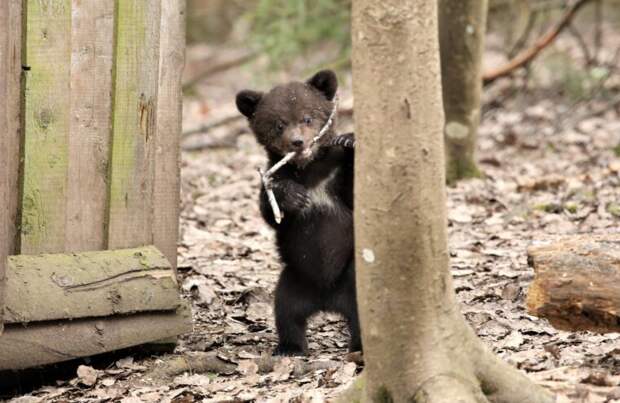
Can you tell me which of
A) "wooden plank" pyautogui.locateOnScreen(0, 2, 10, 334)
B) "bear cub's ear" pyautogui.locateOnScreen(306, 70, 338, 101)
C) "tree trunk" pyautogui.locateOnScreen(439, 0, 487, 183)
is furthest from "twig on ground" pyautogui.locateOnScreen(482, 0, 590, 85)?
"wooden plank" pyautogui.locateOnScreen(0, 2, 10, 334)

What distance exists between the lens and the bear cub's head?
19.1ft

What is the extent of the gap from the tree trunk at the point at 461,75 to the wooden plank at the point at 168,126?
3.94 metres

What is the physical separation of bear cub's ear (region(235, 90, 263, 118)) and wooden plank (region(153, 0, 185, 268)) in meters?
0.61

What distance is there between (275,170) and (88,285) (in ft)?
3.80

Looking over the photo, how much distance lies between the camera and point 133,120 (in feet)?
17.6

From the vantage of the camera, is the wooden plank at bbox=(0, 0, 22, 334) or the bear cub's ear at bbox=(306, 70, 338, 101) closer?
the wooden plank at bbox=(0, 0, 22, 334)

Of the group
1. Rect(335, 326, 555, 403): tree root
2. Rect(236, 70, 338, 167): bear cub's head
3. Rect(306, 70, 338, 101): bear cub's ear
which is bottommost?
Rect(335, 326, 555, 403): tree root

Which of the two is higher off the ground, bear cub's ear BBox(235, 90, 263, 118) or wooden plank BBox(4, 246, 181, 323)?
bear cub's ear BBox(235, 90, 263, 118)

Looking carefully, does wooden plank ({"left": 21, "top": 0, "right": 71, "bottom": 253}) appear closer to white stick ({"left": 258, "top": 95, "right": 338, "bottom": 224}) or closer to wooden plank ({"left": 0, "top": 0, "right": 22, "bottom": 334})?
wooden plank ({"left": 0, "top": 0, "right": 22, "bottom": 334})

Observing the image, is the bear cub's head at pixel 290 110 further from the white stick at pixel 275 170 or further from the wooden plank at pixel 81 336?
the wooden plank at pixel 81 336

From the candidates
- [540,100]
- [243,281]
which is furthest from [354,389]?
[540,100]

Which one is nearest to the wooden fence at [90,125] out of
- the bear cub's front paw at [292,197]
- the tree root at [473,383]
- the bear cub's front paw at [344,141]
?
the bear cub's front paw at [292,197]

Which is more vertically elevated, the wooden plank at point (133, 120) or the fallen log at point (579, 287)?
the wooden plank at point (133, 120)

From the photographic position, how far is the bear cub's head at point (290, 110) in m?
5.83
